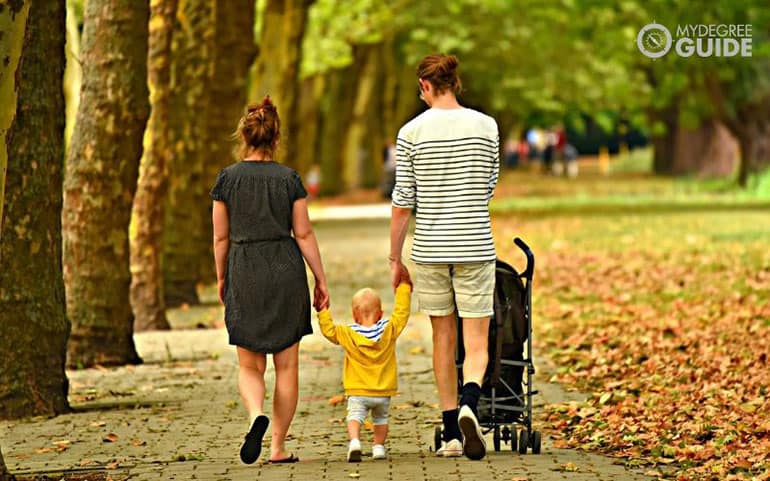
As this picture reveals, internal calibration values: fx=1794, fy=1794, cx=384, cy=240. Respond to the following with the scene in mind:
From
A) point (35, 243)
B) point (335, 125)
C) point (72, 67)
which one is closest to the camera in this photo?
point (35, 243)

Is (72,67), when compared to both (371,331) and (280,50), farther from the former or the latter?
(371,331)

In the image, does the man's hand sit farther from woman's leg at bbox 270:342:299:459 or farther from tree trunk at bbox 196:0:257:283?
tree trunk at bbox 196:0:257:283

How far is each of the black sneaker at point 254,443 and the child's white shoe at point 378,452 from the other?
65cm

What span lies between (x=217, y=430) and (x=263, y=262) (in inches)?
78.0

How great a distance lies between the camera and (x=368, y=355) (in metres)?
9.07

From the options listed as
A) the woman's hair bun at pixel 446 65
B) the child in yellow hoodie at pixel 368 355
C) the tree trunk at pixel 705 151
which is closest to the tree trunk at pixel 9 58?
the child in yellow hoodie at pixel 368 355

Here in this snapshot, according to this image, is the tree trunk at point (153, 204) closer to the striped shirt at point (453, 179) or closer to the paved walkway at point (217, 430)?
the paved walkway at point (217, 430)

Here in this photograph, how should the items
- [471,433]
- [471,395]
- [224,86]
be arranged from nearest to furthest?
[471,433]
[471,395]
[224,86]

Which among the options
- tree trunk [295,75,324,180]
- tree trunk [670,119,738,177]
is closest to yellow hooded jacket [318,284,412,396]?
tree trunk [295,75,324,180]

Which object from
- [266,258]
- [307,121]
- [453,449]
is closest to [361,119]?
[307,121]

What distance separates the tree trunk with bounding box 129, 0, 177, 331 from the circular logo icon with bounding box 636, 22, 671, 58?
1941 centimetres

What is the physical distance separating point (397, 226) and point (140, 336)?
28.9 feet

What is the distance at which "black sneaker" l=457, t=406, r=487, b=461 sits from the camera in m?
8.66

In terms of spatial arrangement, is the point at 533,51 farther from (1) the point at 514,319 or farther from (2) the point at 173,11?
(1) the point at 514,319
